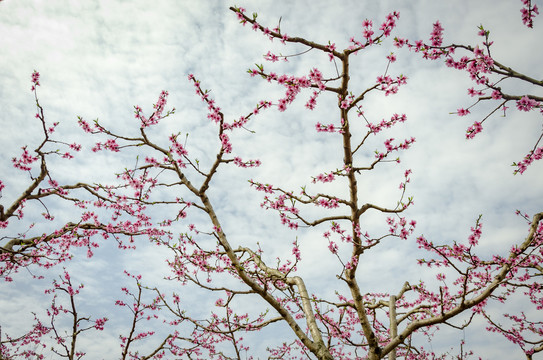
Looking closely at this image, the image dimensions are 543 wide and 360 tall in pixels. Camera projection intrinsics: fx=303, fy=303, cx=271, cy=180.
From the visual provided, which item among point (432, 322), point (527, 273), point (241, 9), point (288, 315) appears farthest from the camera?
point (527, 273)

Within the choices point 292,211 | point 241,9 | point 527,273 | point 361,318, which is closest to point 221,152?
point 292,211

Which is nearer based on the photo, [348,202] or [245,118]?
[348,202]

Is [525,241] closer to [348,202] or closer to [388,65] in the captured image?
[348,202]

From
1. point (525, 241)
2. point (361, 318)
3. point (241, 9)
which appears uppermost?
point (241, 9)

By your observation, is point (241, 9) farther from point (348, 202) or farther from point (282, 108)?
point (348, 202)

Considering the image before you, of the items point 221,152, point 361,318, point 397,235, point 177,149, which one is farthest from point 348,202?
point 177,149

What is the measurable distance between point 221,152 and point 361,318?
4588 millimetres

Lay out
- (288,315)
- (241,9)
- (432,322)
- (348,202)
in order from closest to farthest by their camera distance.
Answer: (432,322) < (241,9) < (288,315) < (348,202)

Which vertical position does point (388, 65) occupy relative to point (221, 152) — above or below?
above

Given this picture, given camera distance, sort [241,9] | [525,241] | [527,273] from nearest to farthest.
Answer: [525,241]
[241,9]
[527,273]

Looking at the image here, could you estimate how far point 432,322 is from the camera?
Result: 4.76 m

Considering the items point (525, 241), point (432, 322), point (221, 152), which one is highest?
point (221, 152)

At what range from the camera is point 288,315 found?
5969 mm

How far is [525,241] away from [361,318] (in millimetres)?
3272
